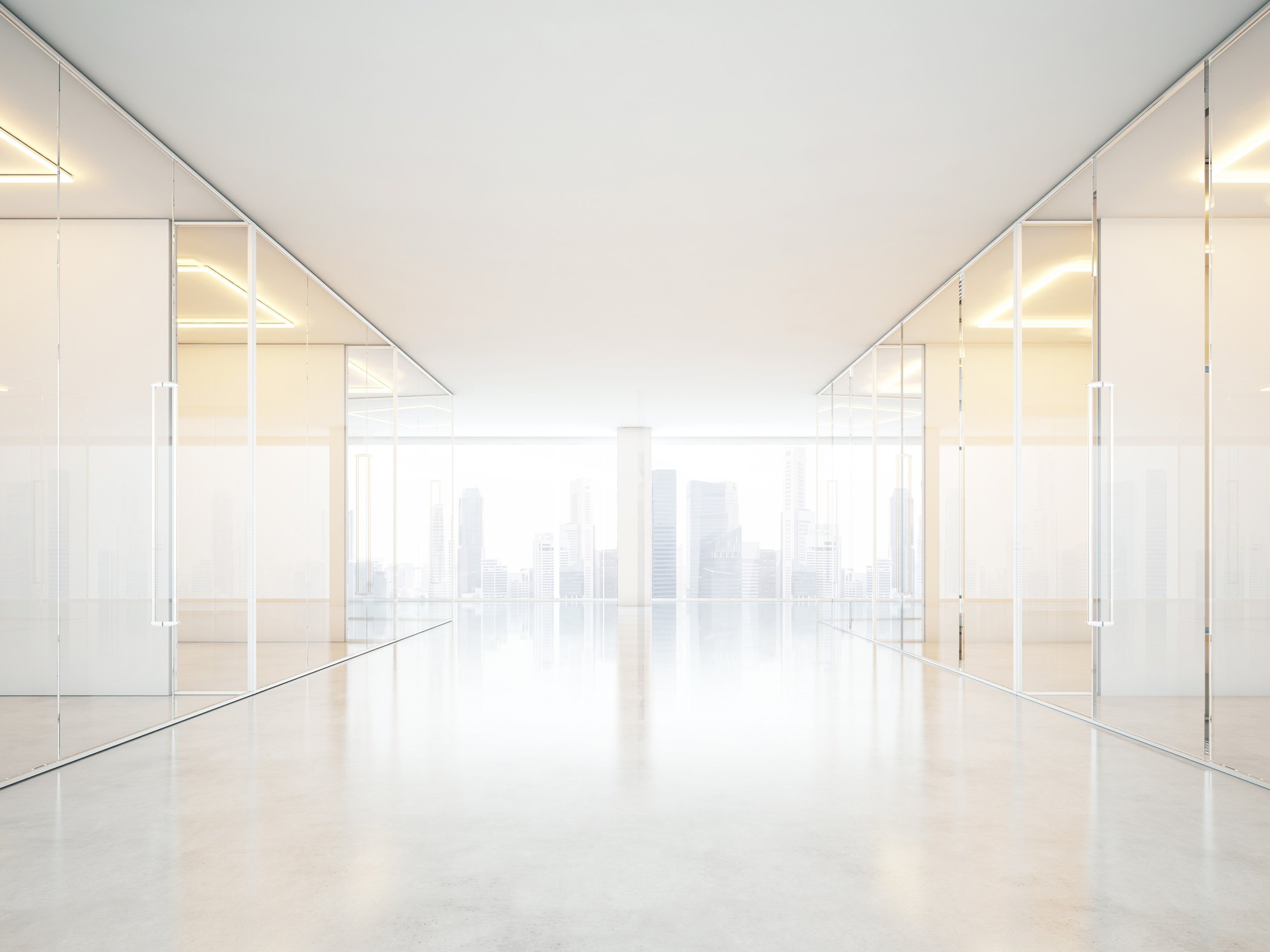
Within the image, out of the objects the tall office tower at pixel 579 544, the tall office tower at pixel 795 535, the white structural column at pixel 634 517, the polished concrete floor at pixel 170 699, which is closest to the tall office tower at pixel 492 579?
the tall office tower at pixel 579 544

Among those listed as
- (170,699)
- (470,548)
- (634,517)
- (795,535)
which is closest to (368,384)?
(170,699)

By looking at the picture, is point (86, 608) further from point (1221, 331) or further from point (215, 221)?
point (1221, 331)

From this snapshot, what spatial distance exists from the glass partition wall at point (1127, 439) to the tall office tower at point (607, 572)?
14.6 meters

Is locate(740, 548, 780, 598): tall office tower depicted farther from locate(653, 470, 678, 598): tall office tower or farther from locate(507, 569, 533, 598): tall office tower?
locate(507, 569, 533, 598): tall office tower

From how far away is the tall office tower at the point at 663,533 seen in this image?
23422mm

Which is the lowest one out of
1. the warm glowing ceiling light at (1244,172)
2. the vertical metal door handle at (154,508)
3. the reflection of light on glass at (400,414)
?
the vertical metal door handle at (154,508)

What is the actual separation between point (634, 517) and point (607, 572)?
126 inches

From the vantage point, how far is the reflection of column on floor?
Result: 561cm

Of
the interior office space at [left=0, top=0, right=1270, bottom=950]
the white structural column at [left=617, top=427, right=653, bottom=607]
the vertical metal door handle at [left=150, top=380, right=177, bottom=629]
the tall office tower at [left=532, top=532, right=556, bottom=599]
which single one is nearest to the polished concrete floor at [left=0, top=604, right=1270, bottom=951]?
the interior office space at [left=0, top=0, right=1270, bottom=950]

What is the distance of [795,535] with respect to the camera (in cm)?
2294

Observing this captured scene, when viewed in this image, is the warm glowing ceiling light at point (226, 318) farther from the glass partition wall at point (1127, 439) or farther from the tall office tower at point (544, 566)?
the tall office tower at point (544, 566)

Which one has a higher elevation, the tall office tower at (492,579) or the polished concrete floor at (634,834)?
the polished concrete floor at (634,834)

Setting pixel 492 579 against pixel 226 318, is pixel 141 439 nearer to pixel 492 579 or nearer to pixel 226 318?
pixel 226 318

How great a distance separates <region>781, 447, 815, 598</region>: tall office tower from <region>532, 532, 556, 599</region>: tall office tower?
6.33 metres
